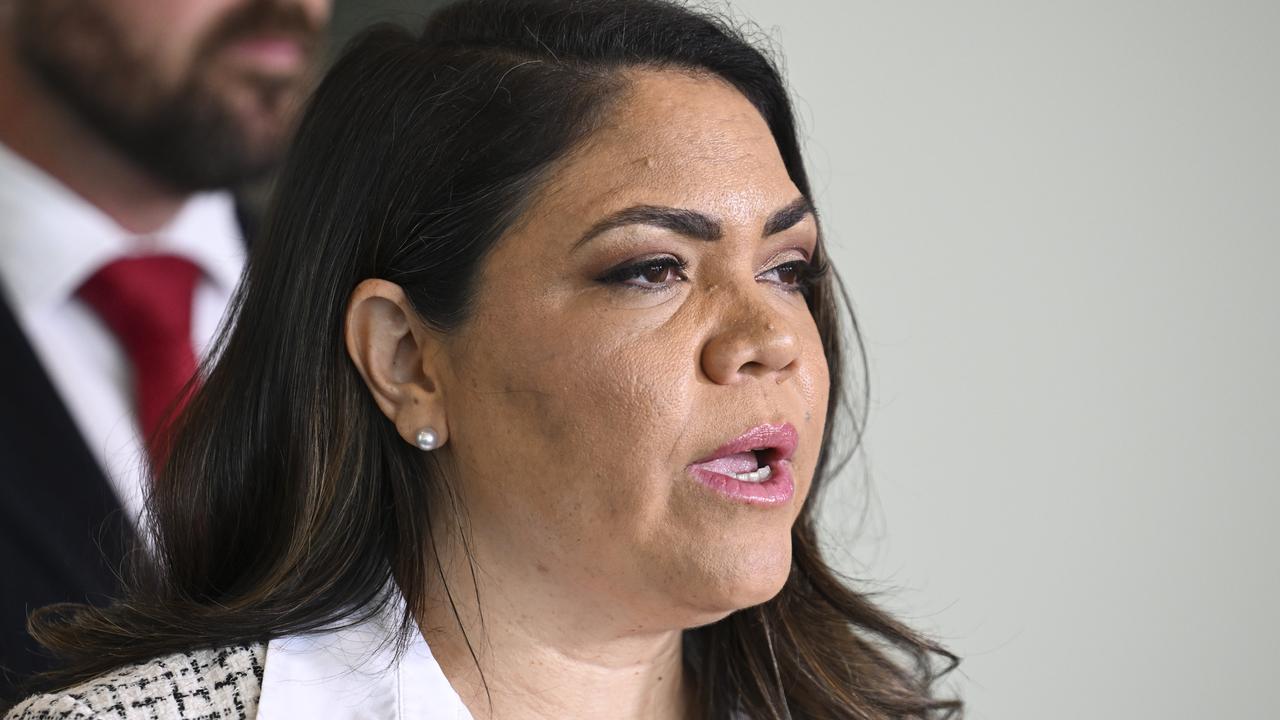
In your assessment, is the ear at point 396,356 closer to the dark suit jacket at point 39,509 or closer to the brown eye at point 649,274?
the brown eye at point 649,274

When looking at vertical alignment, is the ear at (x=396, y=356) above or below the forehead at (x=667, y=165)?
below

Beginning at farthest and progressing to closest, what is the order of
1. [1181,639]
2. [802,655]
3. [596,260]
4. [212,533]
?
[1181,639] < [802,655] < [212,533] < [596,260]

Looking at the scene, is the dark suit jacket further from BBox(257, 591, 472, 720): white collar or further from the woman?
BBox(257, 591, 472, 720): white collar

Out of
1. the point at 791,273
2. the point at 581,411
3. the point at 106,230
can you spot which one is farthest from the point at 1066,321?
the point at 106,230

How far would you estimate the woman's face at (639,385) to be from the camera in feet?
3.61

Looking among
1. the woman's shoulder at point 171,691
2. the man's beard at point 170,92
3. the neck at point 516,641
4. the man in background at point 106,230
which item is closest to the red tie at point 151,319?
the man in background at point 106,230

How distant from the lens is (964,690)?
1873 millimetres

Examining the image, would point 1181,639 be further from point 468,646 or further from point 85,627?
point 85,627

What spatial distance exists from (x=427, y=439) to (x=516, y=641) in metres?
0.20

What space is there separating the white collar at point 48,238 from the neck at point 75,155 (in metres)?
0.01

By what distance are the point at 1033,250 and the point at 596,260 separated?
3.07ft

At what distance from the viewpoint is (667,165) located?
3.76 ft

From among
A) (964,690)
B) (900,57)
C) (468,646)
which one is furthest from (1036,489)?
(468,646)

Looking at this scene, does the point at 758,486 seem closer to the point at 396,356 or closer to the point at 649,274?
the point at 649,274
